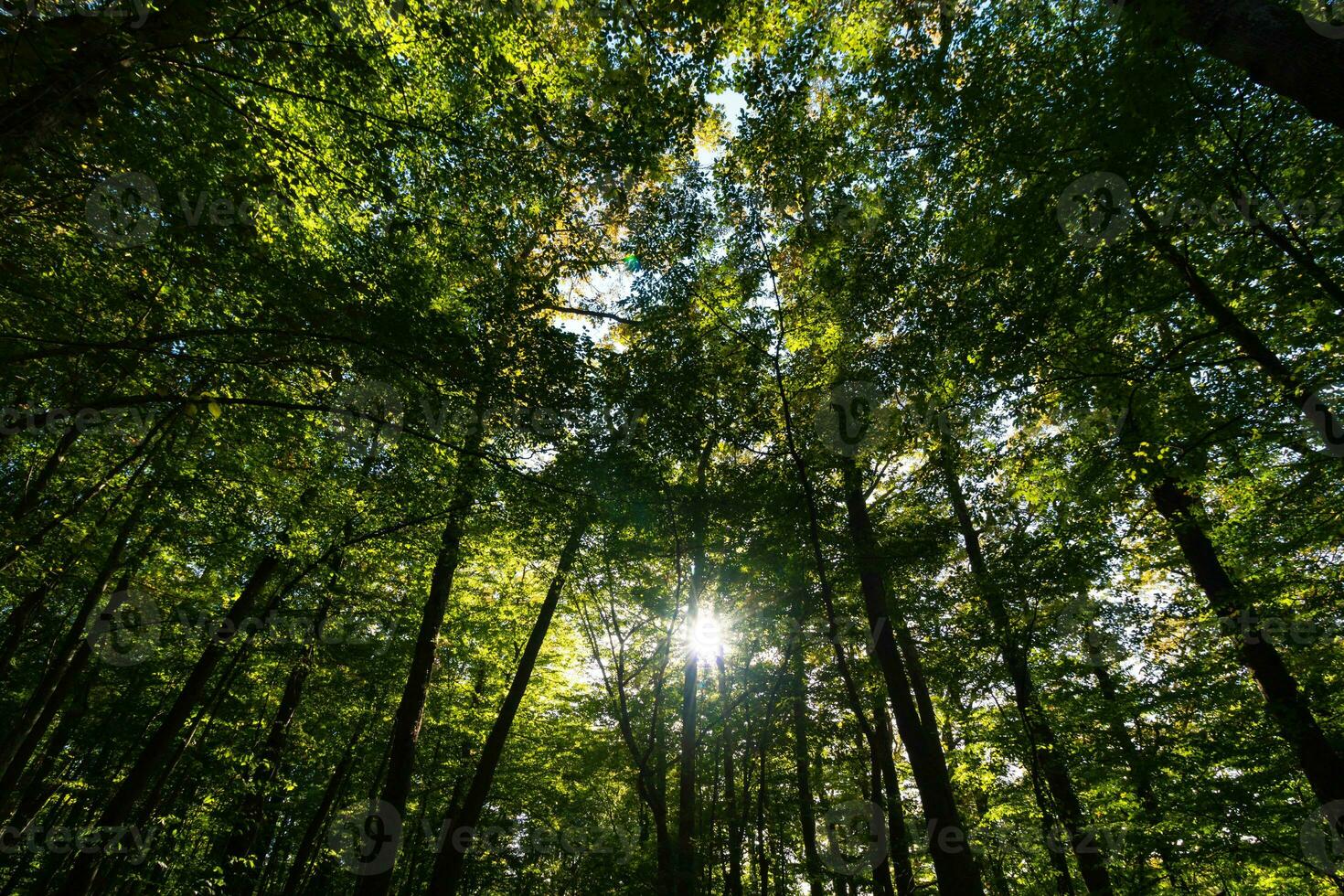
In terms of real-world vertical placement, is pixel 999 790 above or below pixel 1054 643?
below

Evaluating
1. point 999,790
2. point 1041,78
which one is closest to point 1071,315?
point 1041,78

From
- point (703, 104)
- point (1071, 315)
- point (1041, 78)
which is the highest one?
point (1041, 78)

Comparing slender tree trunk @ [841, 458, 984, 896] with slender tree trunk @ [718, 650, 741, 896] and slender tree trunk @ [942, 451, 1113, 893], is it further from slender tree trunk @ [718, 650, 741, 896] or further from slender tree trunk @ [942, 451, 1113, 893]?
slender tree trunk @ [718, 650, 741, 896]

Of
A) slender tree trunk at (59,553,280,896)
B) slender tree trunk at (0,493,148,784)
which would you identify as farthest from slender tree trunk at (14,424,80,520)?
slender tree trunk at (59,553,280,896)

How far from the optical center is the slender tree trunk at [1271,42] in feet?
11.4

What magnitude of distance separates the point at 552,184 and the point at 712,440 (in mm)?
4143

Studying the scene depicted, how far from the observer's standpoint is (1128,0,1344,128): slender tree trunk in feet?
11.4

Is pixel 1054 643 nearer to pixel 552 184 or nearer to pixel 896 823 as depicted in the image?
pixel 896 823

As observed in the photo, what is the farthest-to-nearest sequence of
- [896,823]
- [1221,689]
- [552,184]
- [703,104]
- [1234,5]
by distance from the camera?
[896,823] < [1221,689] < [703,104] < [552,184] < [1234,5]

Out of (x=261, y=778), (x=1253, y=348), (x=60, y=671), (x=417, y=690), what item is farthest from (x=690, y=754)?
(x=60, y=671)

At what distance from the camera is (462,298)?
6117 mm

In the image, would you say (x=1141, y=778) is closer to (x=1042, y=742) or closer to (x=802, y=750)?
(x=1042, y=742)

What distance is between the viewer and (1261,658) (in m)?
7.07

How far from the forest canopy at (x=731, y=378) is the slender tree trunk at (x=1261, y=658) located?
0.07m
